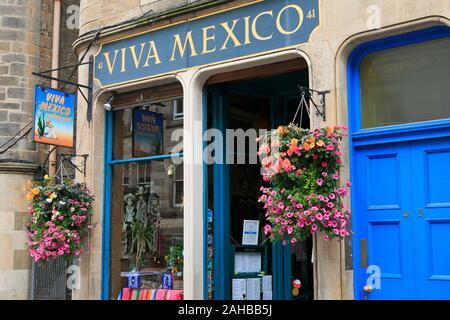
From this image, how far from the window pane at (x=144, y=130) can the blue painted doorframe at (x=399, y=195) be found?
9.26 feet

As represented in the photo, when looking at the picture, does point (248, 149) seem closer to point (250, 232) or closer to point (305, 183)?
point (250, 232)

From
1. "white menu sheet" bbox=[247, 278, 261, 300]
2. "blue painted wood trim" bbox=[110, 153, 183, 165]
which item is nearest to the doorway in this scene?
"white menu sheet" bbox=[247, 278, 261, 300]

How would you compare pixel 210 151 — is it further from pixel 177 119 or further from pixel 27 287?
pixel 27 287

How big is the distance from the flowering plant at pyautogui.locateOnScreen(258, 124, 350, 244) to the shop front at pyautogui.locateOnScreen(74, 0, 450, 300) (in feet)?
1.12

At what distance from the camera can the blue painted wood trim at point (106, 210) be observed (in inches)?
353

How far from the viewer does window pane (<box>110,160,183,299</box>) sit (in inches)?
337

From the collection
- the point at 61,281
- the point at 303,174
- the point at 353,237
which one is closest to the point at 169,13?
the point at 303,174

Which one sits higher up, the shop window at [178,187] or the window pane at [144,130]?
the window pane at [144,130]

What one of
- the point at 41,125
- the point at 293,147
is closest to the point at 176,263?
the point at 41,125

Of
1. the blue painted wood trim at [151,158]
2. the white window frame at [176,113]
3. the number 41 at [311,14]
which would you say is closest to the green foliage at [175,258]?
the blue painted wood trim at [151,158]

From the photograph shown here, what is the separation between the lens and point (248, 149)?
906 cm

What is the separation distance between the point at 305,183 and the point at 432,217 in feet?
4.30

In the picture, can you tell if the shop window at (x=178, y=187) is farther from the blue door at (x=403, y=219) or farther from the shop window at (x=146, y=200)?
the blue door at (x=403, y=219)

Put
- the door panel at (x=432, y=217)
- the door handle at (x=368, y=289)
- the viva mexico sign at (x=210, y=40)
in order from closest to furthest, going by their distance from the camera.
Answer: the door panel at (x=432, y=217)
the door handle at (x=368, y=289)
the viva mexico sign at (x=210, y=40)
